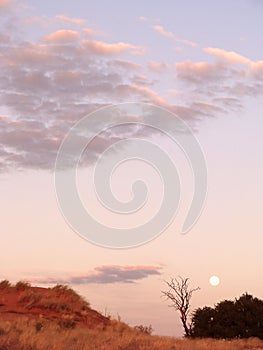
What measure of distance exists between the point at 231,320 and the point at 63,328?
18619 millimetres

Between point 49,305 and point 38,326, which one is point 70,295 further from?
point 38,326

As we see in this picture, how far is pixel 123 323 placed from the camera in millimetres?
42938

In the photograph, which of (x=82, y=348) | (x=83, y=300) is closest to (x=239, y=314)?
(x=83, y=300)

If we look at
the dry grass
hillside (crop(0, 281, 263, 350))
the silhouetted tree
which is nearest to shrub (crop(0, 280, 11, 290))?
hillside (crop(0, 281, 263, 350))

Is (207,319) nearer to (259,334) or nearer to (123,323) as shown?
A: (259,334)

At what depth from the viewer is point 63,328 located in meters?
34.8

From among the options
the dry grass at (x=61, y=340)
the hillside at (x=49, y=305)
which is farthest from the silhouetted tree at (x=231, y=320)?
the dry grass at (x=61, y=340)

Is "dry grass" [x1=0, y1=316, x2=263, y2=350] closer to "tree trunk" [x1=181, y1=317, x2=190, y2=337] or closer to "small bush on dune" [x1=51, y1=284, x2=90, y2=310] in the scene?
"small bush on dune" [x1=51, y1=284, x2=90, y2=310]

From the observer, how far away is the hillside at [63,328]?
28.2 m

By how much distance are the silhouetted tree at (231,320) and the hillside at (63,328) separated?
6.57 m

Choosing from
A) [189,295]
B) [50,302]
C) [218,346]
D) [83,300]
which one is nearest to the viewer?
[218,346]

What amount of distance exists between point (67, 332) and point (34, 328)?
1.70 metres

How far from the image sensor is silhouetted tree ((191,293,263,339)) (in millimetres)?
48425

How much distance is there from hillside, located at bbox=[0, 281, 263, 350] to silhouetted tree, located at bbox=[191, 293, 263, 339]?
21.6 ft
